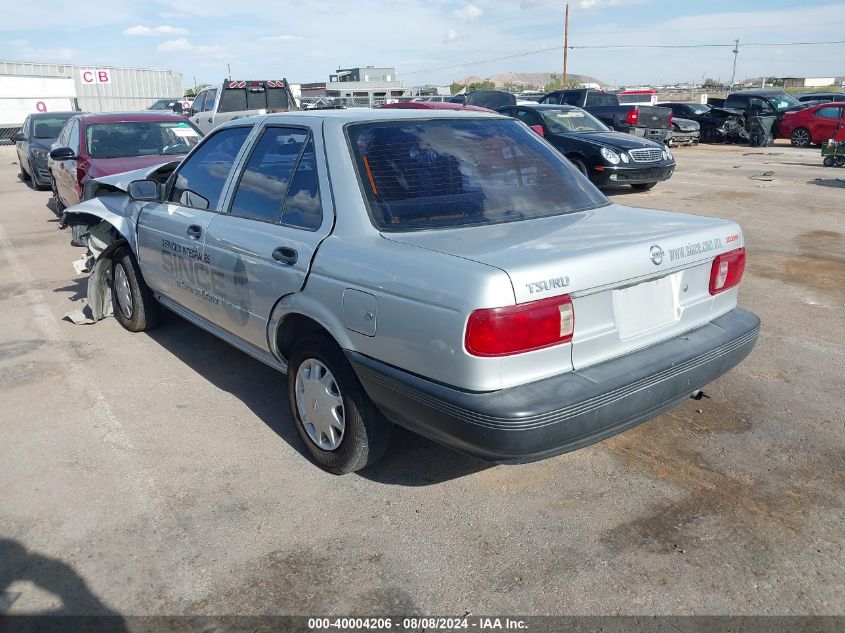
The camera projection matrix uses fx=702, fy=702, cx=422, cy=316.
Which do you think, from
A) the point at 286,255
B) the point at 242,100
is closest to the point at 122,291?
the point at 286,255

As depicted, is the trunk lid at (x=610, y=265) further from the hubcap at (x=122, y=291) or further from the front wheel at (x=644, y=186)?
the front wheel at (x=644, y=186)

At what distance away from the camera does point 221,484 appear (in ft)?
11.6

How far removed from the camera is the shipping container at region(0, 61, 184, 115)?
39.0m

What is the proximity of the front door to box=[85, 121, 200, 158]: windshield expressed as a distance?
453cm

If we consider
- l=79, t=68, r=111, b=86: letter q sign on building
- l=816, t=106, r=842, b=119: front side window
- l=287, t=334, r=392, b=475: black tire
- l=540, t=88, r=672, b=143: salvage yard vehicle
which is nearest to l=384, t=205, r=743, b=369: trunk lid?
l=287, t=334, r=392, b=475: black tire

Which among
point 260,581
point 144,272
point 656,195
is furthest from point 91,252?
point 656,195

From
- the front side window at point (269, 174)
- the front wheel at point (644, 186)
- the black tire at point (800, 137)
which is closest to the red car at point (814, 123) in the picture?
the black tire at point (800, 137)

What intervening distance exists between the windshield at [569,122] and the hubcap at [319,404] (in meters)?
10.4

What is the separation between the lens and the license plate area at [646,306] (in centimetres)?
296

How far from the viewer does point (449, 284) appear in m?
2.64

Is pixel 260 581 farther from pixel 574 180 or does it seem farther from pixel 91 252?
pixel 91 252

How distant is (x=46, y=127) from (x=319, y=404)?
15107 mm

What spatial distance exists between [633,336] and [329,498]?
162 cm

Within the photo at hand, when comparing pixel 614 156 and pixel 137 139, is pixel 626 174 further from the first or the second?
pixel 137 139
